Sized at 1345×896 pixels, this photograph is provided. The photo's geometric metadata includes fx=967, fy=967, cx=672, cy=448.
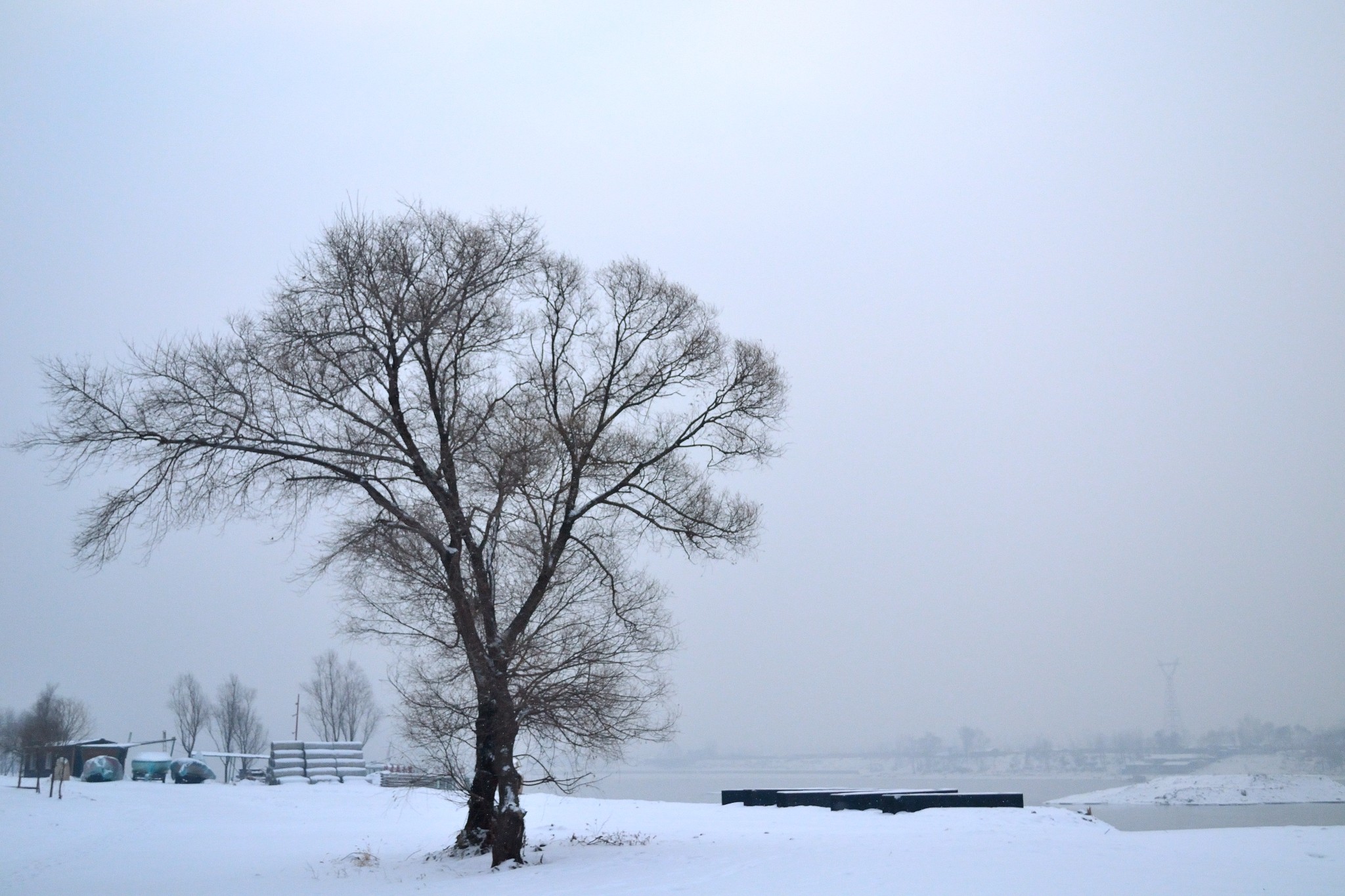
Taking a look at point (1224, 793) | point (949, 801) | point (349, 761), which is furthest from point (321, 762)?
point (1224, 793)

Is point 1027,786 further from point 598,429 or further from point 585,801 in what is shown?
point 598,429

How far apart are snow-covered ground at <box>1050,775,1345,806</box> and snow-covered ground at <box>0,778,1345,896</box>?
19.5 ft

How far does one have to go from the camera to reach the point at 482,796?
566 inches

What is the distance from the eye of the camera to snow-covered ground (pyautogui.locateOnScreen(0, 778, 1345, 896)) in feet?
34.0

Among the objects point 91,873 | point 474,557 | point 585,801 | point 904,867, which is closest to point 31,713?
point 585,801

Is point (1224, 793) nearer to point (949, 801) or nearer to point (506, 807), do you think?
point (949, 801)

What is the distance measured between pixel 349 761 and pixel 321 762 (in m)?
1.22

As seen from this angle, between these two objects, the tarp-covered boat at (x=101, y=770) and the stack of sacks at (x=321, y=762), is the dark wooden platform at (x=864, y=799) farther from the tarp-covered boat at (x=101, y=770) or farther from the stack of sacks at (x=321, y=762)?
the tarp-covered boat at (x=101, y=770)

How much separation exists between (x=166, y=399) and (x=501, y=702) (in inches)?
267

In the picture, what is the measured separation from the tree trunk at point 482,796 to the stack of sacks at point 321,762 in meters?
20.3

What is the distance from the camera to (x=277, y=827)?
68.3ft

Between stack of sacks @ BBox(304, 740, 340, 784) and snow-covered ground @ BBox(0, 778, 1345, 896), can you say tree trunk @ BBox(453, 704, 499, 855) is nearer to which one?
snow-covered ground @ BBox(0, 778, 1345, 896)

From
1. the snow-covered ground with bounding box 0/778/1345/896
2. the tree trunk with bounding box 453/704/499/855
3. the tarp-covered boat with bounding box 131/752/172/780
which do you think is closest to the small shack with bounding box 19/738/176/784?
the tarp-covered boat with bounding box 131/752/172/780

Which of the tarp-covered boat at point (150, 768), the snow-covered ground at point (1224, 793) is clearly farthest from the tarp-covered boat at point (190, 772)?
the snow-covered ground at point (1224, 793)
